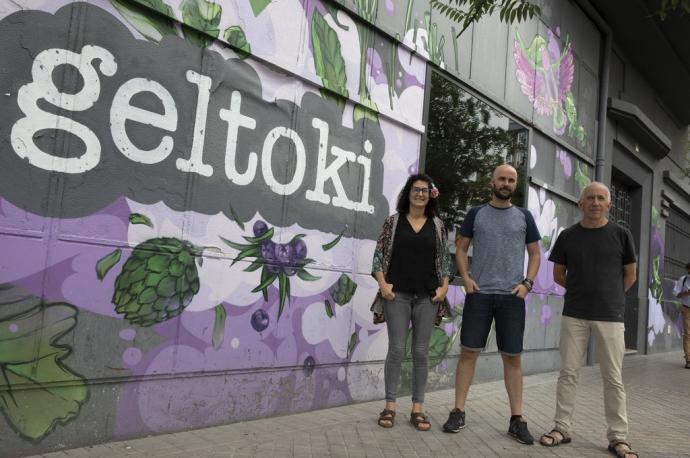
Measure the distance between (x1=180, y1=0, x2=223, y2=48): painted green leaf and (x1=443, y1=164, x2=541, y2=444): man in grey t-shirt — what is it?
2.28 m

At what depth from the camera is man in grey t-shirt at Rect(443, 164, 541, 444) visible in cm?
443

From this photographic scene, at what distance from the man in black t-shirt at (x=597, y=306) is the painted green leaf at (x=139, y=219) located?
3065mm

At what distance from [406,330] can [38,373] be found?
2.51 metres

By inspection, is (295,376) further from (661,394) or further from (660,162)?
(660,162)

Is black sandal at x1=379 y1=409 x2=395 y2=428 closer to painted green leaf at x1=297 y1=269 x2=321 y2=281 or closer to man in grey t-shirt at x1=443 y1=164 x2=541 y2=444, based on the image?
man in grey t-shirt at x1=443 y1=164 x2=541 y2=444

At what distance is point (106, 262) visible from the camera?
11.7 feet

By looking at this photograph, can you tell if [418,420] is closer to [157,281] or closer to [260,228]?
[260,228]

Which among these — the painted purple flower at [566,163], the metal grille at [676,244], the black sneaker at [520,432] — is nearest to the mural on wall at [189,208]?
the black sneaker at [520,432]

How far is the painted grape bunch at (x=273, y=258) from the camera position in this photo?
4426 millimetres

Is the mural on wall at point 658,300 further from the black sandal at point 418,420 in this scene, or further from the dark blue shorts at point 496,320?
the black sandal at point 418,420

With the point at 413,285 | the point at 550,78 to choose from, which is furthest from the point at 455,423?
the point at 550,78

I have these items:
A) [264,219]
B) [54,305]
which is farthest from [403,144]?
[54,305]

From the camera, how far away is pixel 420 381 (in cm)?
460

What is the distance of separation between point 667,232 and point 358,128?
44.0ft
